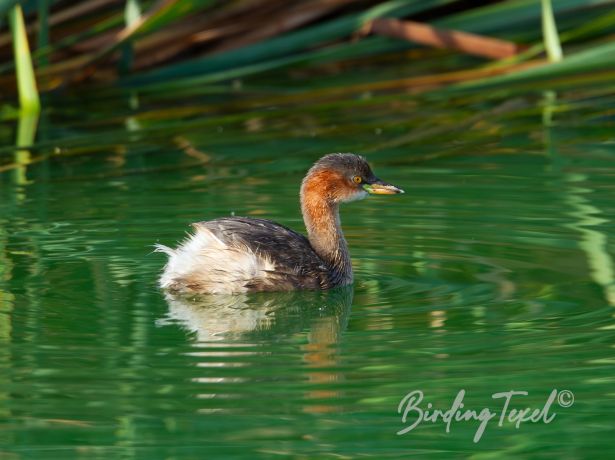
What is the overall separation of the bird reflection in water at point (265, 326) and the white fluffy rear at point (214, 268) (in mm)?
51

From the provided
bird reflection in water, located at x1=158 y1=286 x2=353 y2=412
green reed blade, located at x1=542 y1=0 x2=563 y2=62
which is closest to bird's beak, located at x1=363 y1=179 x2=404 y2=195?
bird reflection in water, located at x1=158 y1=286 x2=353 y2=412

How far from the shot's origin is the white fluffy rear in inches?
236

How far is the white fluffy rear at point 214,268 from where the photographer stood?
5.99 metres

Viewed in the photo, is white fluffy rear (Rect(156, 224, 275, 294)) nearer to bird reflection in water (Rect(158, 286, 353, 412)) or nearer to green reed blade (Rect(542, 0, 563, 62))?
bird reflection in water (Rect(158, 286, 353, 412))

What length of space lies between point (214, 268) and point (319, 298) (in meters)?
0.45

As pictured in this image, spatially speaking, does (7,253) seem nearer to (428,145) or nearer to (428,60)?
(428,145)

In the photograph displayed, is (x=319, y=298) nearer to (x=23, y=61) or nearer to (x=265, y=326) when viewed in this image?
(x=265, y=326)

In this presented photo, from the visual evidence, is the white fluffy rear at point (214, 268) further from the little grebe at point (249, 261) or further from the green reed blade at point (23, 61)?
the green reed blade at point (23, 61)

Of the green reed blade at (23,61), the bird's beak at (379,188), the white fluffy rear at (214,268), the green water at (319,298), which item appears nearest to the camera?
the green water at (319,298)

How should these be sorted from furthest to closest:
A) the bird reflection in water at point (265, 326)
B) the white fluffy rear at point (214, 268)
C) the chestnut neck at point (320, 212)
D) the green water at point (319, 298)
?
the chestnut neck at point (320, 212) < the white fluffy rear at point (214, 268) < the bird reflection in water at point (265, 326) < the green water at point (319, 298)

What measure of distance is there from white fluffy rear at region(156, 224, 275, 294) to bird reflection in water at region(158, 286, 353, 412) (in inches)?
2.0

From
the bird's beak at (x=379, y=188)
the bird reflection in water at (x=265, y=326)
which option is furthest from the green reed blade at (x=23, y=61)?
the bird reflection in water at (x=265, y=326)

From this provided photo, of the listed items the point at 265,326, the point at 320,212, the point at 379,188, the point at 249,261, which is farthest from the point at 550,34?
the point at 265,326

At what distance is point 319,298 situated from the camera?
6.05 metres
